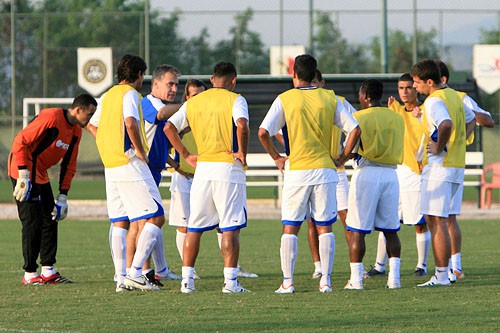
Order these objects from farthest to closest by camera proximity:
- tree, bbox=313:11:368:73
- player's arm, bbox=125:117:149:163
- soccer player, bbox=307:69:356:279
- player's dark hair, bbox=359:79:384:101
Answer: tree, bbox=313:11:368:73 → soccer player, bbox=307:69:356:279 → player's dark hair, bbox=359:79:384:101 → player's arm, bbox=125:117:149:163

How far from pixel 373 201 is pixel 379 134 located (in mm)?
647

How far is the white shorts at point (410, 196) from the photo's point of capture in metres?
11.6

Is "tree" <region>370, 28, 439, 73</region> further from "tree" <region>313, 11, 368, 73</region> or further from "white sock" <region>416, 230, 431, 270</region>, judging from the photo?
"white sock" <region>416, 230, 431, 270</region>

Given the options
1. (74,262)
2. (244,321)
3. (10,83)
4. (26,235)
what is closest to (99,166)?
(10,83)

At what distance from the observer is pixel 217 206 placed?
386 inches

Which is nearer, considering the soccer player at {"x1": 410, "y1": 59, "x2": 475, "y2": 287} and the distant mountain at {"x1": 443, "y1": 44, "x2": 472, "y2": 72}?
the soccer player at {"x1": 410, "y1": 59, "x2": 475, "y2": 287}

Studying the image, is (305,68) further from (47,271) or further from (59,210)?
(47,271)

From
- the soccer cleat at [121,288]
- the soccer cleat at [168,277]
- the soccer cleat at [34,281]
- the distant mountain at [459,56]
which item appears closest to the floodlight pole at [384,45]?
the distant mountain at [459,56]

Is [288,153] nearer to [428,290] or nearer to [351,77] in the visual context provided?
[428,290]

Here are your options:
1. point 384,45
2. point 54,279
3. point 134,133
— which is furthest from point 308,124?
point 384,45

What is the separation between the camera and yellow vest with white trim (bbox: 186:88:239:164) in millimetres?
9750

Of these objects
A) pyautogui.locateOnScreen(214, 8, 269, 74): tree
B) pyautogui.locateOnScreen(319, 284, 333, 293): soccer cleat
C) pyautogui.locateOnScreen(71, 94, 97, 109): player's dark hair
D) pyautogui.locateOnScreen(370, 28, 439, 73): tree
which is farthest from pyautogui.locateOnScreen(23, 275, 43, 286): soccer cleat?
pyautogui.locateOnScreen(370, 28, 439, 73): tree

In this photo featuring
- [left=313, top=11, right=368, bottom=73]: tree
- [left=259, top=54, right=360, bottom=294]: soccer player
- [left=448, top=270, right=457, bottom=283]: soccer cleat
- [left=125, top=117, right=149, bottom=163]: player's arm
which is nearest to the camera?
[left=259, top=54, right=360, bottom=294]: soccer player

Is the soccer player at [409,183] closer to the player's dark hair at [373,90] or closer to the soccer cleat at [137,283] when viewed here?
the player's dark hair at [373,90]
